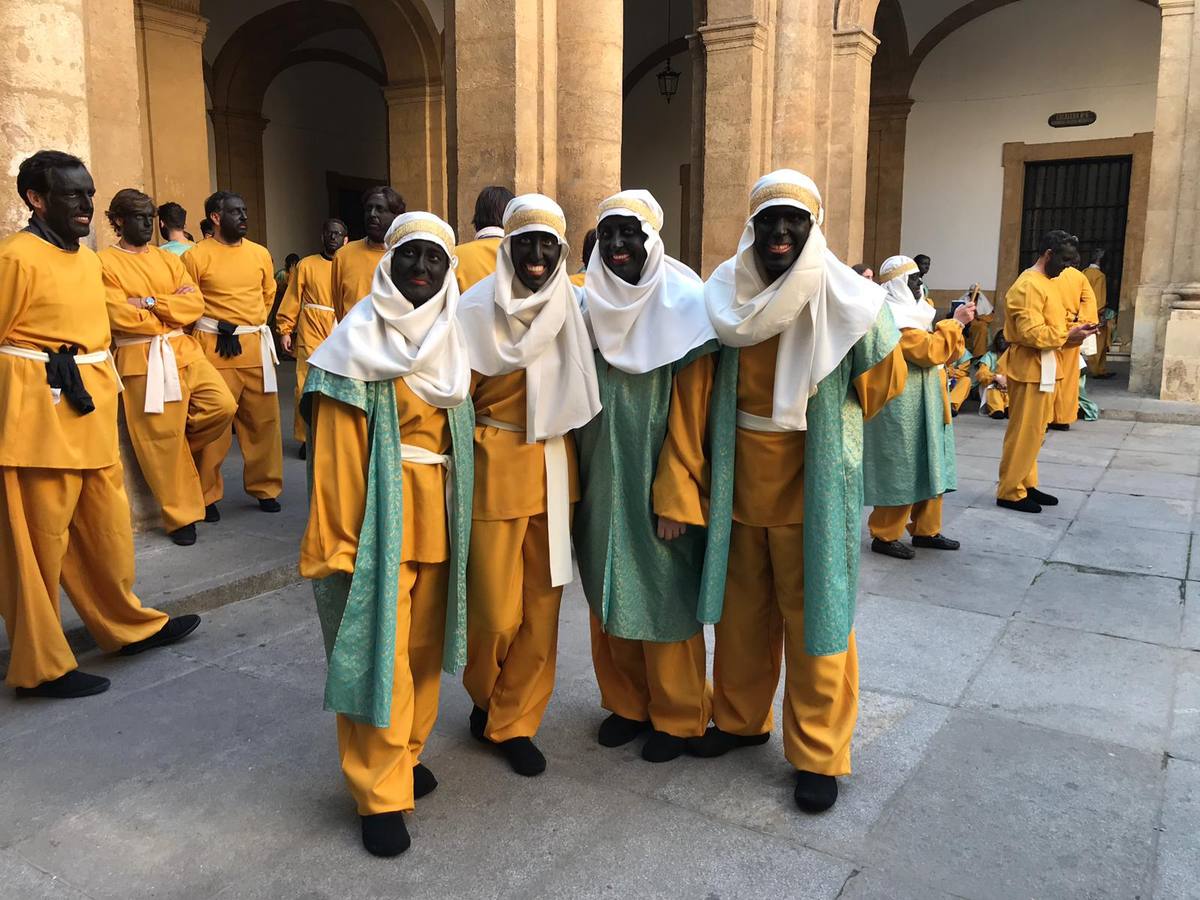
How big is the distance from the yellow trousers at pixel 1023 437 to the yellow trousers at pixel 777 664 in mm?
3931

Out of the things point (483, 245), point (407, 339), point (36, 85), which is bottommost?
point (407, 339)

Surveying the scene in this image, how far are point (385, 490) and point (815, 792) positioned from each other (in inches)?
57.7

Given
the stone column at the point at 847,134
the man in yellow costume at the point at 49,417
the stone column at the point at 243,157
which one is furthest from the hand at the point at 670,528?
the stone column at the point at 243,157

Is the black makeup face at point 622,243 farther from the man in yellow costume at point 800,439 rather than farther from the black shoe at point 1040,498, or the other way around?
the black shoe at point 1040,498

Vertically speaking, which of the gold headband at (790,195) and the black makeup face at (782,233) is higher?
the gold headband at (790,195)

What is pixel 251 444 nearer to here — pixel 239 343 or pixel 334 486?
pixel 239 343

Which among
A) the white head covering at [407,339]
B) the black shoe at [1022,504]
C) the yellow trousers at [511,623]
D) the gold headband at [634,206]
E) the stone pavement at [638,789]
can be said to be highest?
the gold headband at [634,206]

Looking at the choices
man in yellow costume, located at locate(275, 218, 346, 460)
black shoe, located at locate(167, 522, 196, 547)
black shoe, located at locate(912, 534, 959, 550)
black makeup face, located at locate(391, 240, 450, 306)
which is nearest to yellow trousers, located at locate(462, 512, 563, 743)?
black makeup face, located at locate(391, 240, 450, 306)

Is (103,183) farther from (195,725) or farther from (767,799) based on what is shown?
(767,799)

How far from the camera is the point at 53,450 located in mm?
3457

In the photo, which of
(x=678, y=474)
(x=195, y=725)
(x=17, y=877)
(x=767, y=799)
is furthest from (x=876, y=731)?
(x=17, y=877)

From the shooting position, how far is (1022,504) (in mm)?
6492

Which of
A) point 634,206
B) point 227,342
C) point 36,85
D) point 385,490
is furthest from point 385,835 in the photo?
point 227,342

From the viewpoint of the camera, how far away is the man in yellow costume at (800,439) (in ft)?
8.93
